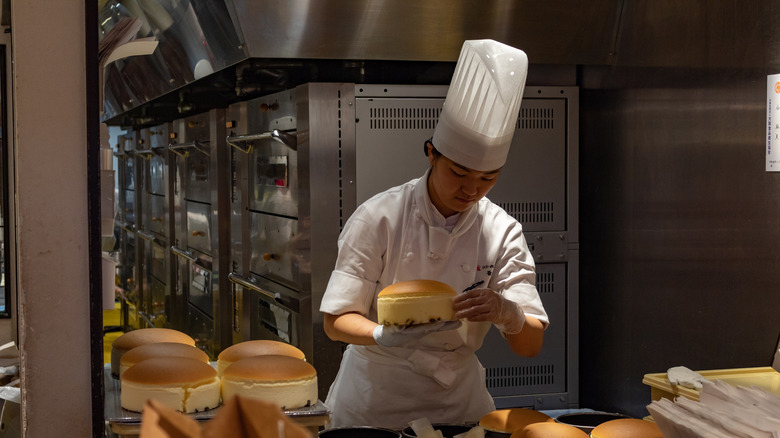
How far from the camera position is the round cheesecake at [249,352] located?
64.9 inches

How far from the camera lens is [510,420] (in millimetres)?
1706

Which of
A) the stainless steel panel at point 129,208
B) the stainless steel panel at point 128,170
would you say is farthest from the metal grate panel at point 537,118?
the stainless steel panel at point 129,208

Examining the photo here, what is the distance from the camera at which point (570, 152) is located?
3768mm

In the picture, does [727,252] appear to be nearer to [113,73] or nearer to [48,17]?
[48,17]

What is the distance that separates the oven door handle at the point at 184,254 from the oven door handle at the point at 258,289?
2.73ft

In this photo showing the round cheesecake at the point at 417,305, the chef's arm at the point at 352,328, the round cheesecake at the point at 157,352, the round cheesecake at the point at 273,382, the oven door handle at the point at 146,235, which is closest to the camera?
the round cheesecake at the point at 273,382

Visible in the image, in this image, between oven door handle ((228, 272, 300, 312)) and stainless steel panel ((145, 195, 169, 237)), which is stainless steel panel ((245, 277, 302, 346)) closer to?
oven door handle ((228, 272, 300, 312))

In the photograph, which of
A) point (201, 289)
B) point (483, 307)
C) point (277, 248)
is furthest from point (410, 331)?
point (201, 289)

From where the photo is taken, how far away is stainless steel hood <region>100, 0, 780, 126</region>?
307 centimetres

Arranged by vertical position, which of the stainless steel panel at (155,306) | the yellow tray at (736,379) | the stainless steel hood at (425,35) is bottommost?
the stainless steel panel at (155,306)

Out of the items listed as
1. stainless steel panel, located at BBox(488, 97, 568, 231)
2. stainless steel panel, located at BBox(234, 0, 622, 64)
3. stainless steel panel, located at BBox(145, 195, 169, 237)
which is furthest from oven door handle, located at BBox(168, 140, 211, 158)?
stainless steel panel, located at BBox(488, 97, 568, 231)

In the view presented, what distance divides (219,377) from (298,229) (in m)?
1.98

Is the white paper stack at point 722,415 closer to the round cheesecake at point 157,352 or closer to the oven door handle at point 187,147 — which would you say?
the round cheesecake at point 157,352

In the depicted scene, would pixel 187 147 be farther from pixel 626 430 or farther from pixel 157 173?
pixel 626 430
